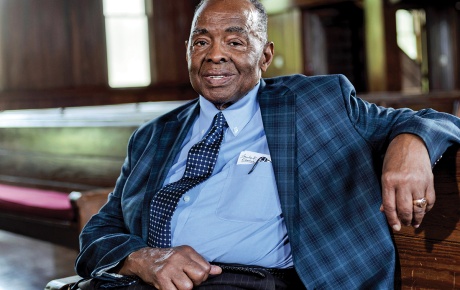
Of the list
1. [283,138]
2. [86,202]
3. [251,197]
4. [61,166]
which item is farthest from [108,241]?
[61,166]

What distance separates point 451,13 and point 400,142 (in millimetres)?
9694

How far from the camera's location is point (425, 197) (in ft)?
4.25

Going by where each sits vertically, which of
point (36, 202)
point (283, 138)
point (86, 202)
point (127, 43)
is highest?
point (127, 43)

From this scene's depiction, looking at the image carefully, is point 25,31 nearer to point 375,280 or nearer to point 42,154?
point 42,154

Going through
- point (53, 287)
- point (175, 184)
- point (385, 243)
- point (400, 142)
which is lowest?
point (53, 287)

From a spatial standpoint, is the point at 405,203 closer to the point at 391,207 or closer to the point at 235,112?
the point at 391,207

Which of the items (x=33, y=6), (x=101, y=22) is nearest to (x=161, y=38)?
(x=101, y=22)

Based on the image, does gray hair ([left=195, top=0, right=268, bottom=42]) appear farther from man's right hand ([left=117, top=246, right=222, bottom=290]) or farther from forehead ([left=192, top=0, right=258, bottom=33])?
man's right hand ([left=117, top=246, right=222, bottom=290])

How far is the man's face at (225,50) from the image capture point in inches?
67.6

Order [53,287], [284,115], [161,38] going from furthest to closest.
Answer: [161,38]
[53,287]
[284,115]

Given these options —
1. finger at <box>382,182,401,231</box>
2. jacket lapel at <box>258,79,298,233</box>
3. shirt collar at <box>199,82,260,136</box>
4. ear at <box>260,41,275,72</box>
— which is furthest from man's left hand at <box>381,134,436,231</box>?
ear at <box>260,41,275,72</box>

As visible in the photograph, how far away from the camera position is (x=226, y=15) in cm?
172

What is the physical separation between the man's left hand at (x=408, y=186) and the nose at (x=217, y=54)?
575 mm

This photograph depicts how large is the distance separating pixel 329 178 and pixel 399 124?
0.21 meters
